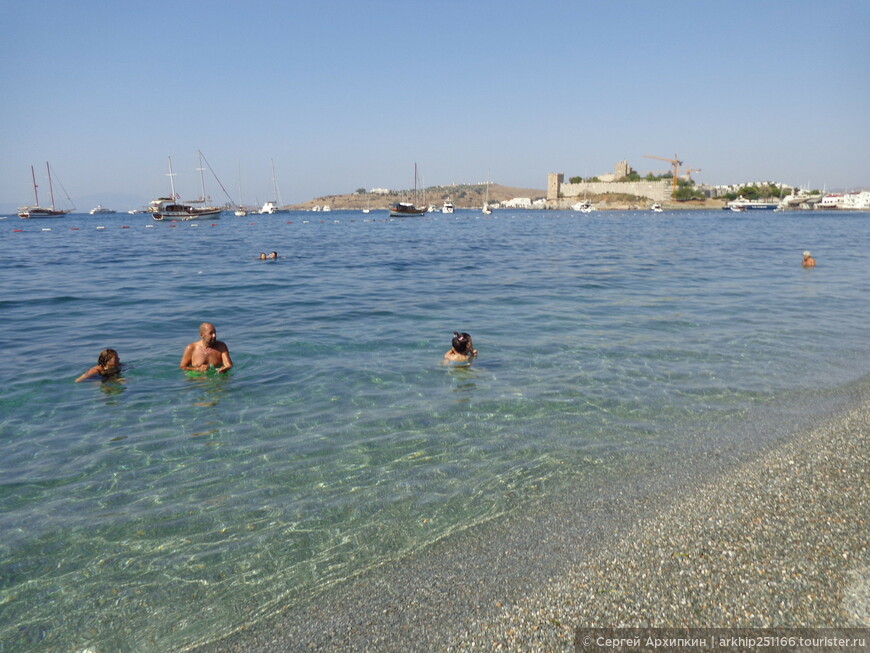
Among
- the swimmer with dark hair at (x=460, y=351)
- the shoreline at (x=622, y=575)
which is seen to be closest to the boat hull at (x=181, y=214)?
the swimmer with dark hair at (x=460, y=351)

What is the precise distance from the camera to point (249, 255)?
36.1 meters

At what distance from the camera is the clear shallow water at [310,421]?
14.9 ft

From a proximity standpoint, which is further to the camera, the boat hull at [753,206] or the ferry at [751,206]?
the ferry at [751,206]

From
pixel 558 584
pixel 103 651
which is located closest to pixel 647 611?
pixel 558 584

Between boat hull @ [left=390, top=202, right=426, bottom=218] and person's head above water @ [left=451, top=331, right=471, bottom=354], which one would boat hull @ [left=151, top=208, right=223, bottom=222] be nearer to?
boat hull @ [left=390, top=202, right=426, bottom=218]

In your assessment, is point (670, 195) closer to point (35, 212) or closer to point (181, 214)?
point (181, 214)

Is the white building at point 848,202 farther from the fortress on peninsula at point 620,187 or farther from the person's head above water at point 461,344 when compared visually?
the person's head above water at point 461,344

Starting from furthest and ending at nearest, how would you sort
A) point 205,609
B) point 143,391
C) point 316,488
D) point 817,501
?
point 143,391, point 316,488, point 817,501, point 205,609

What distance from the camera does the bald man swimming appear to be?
32.6 ft

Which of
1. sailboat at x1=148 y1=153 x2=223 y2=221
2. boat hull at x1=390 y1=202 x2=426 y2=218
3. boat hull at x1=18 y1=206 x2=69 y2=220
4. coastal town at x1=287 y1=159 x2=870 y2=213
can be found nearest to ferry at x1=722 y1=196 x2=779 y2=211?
coastal town at x1=287 y1=159 x2=870 y2=213

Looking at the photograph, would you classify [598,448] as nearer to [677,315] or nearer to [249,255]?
[677,315]

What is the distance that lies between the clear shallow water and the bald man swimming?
13.0 inches

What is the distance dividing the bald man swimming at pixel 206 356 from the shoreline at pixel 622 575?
675cm

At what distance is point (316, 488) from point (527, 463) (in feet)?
8.12
